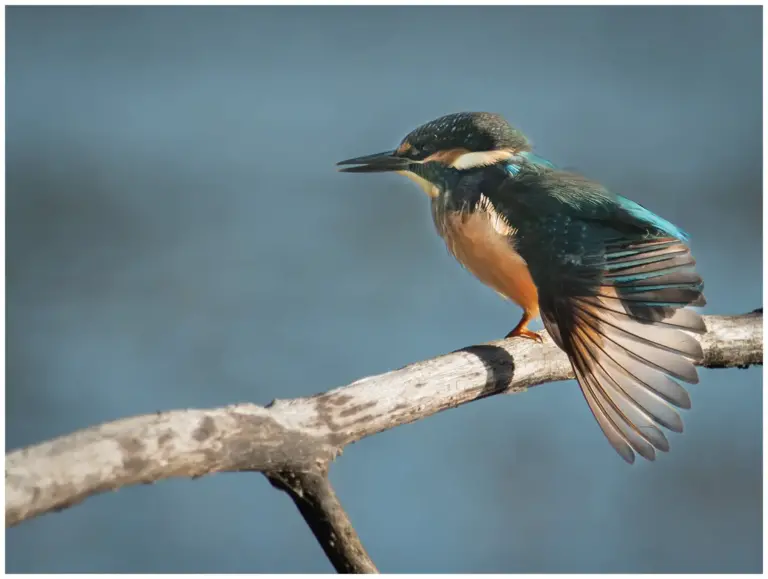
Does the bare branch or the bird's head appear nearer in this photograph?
the bare branch

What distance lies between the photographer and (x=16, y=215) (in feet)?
8.81

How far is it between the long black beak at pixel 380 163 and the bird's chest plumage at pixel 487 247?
0.08 m

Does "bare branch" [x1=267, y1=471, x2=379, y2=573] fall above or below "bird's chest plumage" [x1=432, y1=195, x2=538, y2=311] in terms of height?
below

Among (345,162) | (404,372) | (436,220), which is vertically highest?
(345,162)

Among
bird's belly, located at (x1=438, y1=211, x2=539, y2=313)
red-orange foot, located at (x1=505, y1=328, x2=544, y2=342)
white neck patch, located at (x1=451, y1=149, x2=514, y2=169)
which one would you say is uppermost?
white neck patch, located at (x1=451, y1=149, x2=514, y2=169)

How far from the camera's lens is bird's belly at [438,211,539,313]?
134 centimetres

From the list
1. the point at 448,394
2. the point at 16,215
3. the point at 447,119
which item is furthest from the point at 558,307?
the point at 16,215

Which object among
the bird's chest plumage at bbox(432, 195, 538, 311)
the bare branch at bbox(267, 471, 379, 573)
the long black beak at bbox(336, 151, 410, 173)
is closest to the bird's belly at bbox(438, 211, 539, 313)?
the bird's chest plumage at bbox(432, 195, 538, 311)

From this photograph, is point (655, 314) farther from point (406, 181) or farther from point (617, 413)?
Answer: point (406, 181)

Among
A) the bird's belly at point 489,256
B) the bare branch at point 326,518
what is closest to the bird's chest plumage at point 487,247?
the bird's belly at point 489,256

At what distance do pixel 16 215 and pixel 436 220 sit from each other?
1676 mm

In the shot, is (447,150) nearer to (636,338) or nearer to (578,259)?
(578,259)

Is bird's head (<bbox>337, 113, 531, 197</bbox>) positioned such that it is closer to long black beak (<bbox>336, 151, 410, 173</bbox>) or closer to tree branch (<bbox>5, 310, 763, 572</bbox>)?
long black beak (<bbox>336, 151, 410, 173</bbox>)

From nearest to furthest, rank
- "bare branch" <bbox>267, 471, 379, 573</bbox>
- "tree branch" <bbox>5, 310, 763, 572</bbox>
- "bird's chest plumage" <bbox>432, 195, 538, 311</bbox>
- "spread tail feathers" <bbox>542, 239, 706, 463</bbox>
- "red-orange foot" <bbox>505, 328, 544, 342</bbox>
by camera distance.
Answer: "tree branch" <bbox>5, 310, 763, 572</bbox> → "bare branch" <bbox>267, 471, 379, 573</bbox> → "spread tail feathers" <bbox>542, 239, 706, 463</bbox> → "bird's chest plumage" <bbox>432, 195, 538, 311</bbox> → "red-orange foot" <bbox>505, 328, 544, 342</bbox>
